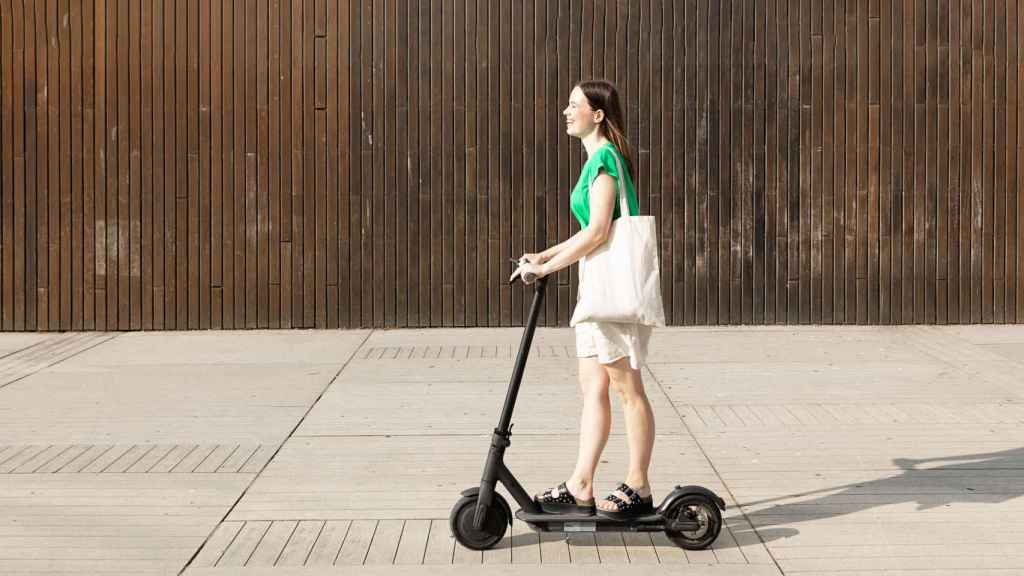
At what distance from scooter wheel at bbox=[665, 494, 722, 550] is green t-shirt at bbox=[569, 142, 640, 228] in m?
1.18

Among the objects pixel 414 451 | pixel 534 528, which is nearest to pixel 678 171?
pixel 414 451

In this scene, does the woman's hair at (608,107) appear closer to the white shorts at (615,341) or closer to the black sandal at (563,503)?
the white shorts at (615,341)

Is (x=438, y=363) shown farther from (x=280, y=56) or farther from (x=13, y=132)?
(x=13, y=132)

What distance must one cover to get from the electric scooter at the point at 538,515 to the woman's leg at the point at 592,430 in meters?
0.13

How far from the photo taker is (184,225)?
12.7m

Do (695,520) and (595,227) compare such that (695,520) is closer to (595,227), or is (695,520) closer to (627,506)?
(627,506)

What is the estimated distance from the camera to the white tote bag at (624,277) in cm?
509

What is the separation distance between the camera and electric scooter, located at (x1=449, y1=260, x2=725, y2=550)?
16.8ft

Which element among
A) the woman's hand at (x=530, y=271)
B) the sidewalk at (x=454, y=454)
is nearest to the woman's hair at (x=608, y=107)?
the woman's hand at (x=530, y=271)

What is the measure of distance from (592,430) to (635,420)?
0.18m

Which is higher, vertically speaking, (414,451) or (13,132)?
(13,132)

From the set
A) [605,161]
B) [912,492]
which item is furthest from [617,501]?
[912,492]

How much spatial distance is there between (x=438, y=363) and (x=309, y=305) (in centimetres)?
273

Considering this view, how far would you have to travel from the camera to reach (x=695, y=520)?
518cm
